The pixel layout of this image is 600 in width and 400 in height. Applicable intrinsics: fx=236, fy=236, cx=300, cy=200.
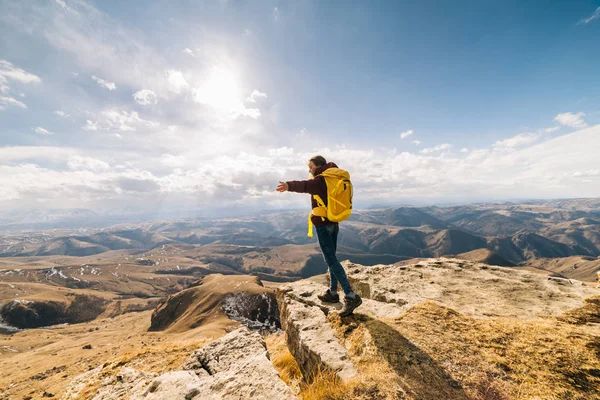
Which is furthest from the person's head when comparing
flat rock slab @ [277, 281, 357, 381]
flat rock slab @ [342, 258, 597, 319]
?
flat rock slab @ [342, 258, 597, 319]

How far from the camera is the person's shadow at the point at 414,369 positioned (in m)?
4.55

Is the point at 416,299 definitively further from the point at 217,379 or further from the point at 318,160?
the point at 217,379

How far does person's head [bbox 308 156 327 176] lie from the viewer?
804cm

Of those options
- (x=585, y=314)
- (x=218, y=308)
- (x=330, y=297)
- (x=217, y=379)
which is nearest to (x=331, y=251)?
(x=330, y=297)

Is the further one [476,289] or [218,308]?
[218,308]

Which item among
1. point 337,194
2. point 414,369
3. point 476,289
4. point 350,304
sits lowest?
point 476,289

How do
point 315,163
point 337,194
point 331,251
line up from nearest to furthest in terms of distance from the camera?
point 337,194
point 331,251
point 315,163

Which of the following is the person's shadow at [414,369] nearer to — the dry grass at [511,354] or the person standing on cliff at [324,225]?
the dry grass at [511,354]

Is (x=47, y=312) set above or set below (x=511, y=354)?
below

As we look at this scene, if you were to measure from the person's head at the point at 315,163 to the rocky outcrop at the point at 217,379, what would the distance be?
5.63 m

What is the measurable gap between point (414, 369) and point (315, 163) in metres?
6.07

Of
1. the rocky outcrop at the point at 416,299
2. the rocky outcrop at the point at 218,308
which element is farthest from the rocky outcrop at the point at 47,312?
the rocky outcrop at the point at 416,299

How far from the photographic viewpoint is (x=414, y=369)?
5137mm

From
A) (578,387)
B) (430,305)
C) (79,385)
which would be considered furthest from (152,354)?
(578,387)
